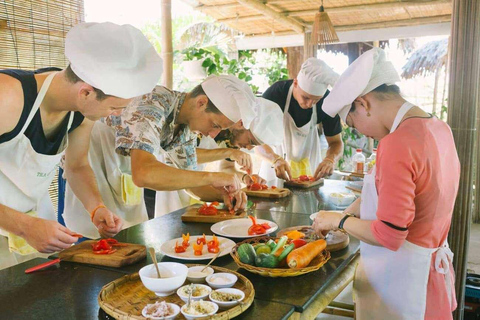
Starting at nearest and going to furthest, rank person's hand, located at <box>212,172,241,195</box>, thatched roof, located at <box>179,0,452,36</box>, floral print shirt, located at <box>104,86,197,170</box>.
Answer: floral print shirt, located at <box>104,86,197,170</box>, person's hand, located at <box>212,172,241,195</box>, thatched roof, located at <box>179,0,452,36</box>

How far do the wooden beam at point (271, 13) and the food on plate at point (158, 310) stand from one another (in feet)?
15.6

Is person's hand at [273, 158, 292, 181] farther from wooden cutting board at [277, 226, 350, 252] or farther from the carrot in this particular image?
the carrot

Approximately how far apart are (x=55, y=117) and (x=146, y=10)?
40.2ft

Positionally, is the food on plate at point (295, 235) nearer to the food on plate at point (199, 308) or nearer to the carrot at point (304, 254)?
the carrot at point (304, 254)

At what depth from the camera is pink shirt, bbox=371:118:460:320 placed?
5.00 feet

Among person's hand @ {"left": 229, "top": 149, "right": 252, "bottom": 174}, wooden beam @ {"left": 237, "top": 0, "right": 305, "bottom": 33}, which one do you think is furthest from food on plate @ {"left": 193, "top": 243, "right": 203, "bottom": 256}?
wooden beam @ {"left": 237, "top": 0, "right": 305, "bottom": 33}

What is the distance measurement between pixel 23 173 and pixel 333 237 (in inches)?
57.4

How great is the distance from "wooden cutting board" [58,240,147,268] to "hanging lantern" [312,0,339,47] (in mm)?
3954

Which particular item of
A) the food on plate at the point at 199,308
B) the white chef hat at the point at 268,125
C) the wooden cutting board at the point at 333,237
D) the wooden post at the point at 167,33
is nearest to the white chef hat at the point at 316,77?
the white chef hat at the point at 268,125

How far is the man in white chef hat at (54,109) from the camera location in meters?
1.70

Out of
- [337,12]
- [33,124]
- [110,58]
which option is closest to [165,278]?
[110,58]

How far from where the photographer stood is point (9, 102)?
1.76 meters

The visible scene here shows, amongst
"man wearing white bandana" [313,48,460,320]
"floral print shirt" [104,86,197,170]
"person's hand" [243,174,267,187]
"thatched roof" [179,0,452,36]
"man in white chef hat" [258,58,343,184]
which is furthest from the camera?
"thatched roof" [179,0,452,36]

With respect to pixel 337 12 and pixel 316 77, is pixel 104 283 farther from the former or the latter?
pixel 337 12
